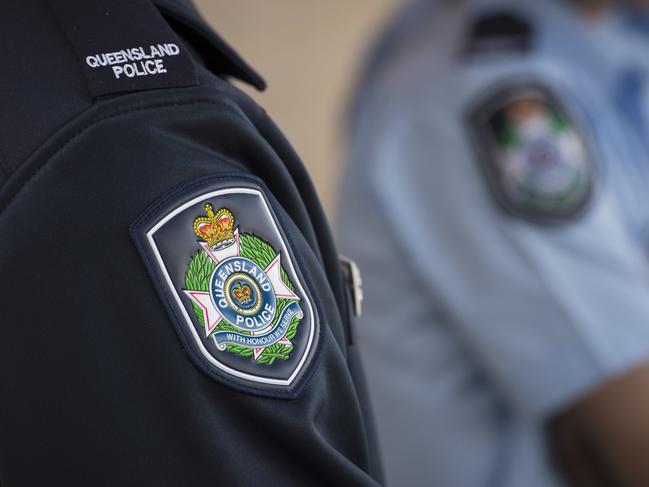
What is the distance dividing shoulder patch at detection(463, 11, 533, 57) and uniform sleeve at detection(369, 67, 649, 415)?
7 centimetres

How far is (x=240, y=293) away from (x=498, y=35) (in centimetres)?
83

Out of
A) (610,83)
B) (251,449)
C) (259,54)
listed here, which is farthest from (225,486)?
(259,54)

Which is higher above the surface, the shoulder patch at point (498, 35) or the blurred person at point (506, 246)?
the shoulder patch at point (498, 35)

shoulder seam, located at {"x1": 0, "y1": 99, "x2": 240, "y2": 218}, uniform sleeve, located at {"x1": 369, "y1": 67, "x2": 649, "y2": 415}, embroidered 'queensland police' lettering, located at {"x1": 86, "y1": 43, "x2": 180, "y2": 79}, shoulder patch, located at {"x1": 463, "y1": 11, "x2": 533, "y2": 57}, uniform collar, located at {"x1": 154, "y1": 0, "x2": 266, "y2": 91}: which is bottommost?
uniform sleeve, located at {"x1": 369, "y1": 67, "x2": 649, "y2": 415}

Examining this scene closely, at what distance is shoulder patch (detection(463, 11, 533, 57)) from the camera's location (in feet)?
4.14

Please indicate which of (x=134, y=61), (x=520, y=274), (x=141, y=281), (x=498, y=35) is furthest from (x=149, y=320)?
(x=498, y=35)

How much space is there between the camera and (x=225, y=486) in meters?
0.54

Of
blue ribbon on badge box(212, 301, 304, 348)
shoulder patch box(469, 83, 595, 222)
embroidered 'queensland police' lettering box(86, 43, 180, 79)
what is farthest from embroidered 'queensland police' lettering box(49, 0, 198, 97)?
shoulder patch box(469, 83, 595, 222)

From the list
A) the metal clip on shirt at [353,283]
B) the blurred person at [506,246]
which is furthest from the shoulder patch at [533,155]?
the metal clip on shirt at [353,283]

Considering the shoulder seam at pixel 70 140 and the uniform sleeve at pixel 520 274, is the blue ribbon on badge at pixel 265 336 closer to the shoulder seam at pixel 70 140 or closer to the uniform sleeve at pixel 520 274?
the shoulder seam at pixel 70 140

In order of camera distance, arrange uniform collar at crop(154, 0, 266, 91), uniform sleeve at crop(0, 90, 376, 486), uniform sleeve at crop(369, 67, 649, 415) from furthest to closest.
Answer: uniform sleeve at crop(369, 67, 649, 415), uniform collar at crop(154, 0, 266, 91), uniform sleeve at crop(0, 90, 376, 486)

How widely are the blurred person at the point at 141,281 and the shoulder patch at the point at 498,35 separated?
739 millimetres

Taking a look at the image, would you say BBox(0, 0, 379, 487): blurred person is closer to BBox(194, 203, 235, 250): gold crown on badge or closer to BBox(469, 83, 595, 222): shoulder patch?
BBox(194, 203, 235, 250): gold crown on badge

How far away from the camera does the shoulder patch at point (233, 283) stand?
20.6 inches
